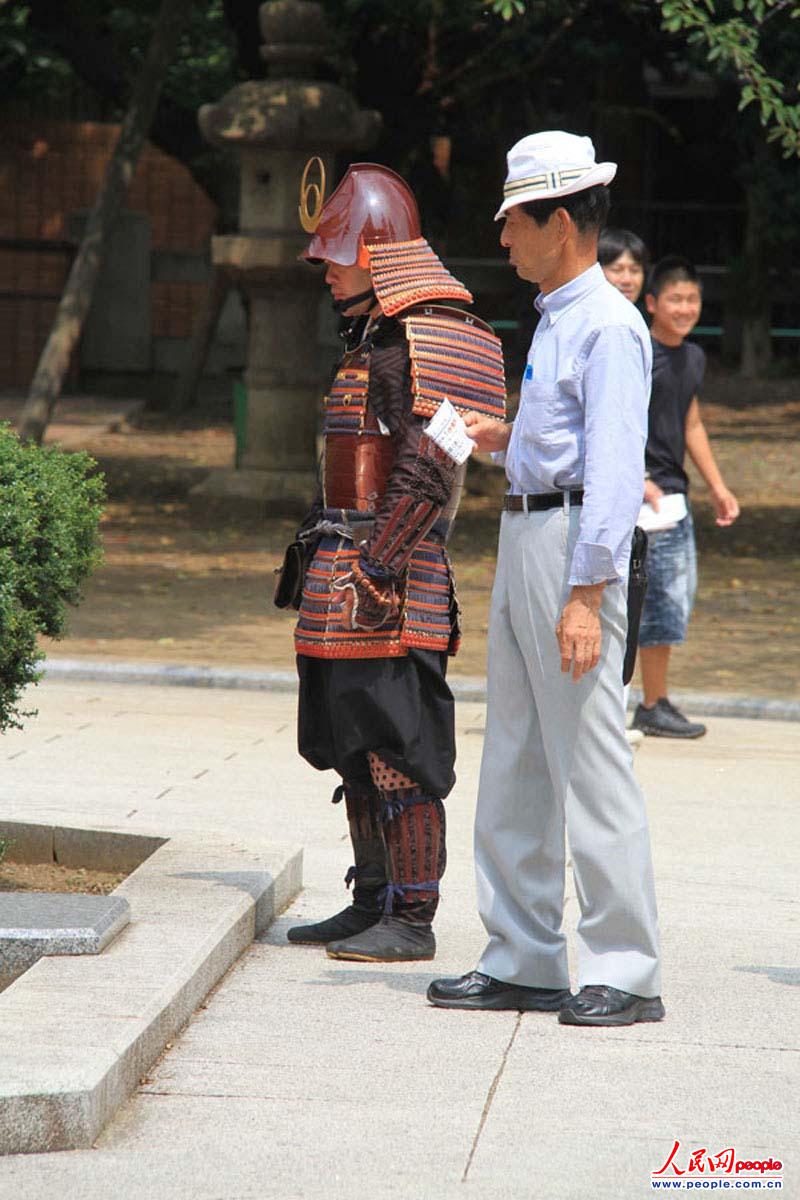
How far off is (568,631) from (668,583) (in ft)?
12.5

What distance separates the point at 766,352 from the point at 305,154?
17107 mm

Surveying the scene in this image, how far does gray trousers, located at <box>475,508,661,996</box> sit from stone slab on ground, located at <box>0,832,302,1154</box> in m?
0.71

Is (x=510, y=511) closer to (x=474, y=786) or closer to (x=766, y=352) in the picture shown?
(x=474, y=786)

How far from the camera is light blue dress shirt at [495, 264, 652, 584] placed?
13.6ft

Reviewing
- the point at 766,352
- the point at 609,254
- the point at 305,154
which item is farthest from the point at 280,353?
the point at 766,352

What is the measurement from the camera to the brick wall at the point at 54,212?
95.5ft

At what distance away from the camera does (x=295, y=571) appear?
16.4ft

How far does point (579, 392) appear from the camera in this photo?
4270 mm

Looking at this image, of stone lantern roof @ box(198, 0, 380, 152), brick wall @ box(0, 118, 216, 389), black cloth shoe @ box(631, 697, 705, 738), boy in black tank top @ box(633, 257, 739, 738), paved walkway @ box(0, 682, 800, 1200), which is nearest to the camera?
paved walkway @ box(0, 682, 800, 1200)

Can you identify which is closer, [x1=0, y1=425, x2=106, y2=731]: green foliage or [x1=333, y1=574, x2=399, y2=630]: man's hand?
[x1=333, y1=574, x2=399, y2=630]: man's hand

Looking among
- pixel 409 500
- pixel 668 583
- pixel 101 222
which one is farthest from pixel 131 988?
pixel 101 222

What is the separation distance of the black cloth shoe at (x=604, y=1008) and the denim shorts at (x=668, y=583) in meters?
3.65

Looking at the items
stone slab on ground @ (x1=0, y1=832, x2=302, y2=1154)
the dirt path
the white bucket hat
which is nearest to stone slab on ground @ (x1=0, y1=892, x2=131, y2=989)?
stone slab on ground @ (x1=0, y1=832, x2=302, y2=1154)

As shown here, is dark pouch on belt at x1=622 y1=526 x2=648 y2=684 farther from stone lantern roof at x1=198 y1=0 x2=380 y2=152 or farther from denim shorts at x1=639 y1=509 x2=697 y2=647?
stone lantern roof at x1=198 y1=0 x2=380 y2=152
